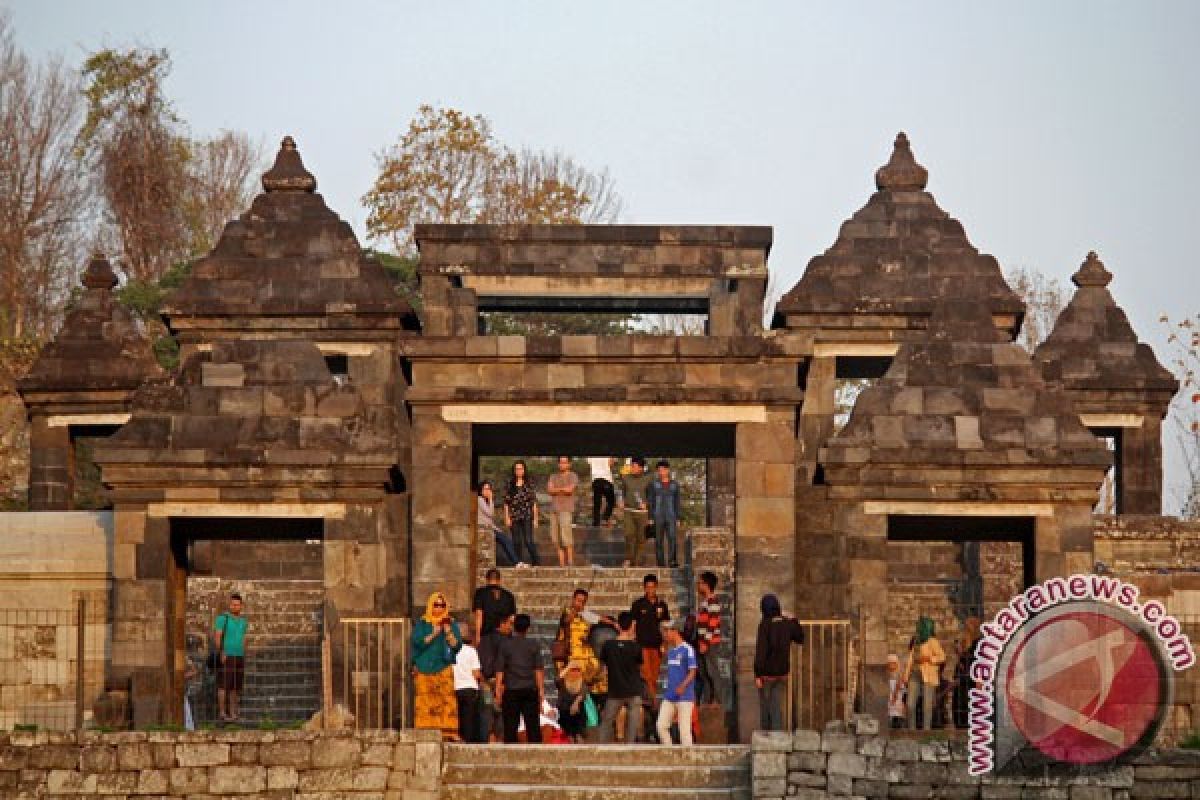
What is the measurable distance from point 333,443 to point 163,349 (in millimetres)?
21920

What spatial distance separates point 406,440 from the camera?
31172mm

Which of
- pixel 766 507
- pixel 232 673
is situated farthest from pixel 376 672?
pixel 766 507

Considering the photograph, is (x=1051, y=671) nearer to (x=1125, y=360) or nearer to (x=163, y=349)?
(x=1125, y=360)

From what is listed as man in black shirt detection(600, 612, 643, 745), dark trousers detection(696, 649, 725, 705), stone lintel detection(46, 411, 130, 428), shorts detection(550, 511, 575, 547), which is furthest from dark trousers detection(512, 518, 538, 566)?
man in black shirt detection(600, 612, 643, 745)

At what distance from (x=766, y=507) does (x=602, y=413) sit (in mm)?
2026

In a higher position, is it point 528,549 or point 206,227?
point 206,227

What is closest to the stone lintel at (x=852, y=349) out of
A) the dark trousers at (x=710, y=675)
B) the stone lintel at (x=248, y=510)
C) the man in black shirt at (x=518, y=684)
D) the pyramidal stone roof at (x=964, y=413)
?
the pyramidal stone roof at (x=964, y=413)

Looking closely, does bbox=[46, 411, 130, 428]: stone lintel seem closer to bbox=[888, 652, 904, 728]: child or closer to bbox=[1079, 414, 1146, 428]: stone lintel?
bbox=[888, 652, 904, 728]: child

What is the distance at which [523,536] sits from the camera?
1387 inches

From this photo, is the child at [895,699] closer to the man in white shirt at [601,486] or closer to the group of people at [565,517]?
the group of people at [565,517]

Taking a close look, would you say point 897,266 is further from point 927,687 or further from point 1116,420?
point 927,687

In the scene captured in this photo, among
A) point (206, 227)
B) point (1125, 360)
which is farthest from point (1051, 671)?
point (206, 227)

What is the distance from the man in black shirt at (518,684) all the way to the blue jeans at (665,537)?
32.4 ft

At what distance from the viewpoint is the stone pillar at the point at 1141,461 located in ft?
125
